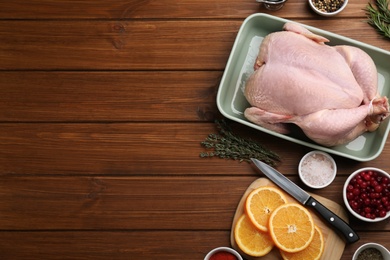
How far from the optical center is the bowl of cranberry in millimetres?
1688

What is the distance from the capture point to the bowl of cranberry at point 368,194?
169 centimetres

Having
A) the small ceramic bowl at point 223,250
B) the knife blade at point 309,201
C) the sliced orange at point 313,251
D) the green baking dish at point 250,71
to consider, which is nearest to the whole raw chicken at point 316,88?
the green baking dish at point 250,71

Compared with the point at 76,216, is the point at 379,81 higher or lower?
higher

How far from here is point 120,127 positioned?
1874mm

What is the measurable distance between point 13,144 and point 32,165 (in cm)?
10

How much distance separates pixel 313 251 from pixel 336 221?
0.38 feet

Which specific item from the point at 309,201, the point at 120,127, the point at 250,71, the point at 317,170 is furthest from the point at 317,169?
the point at 120,127

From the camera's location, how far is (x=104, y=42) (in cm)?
191

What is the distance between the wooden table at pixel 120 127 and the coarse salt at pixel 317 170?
1.9 inches

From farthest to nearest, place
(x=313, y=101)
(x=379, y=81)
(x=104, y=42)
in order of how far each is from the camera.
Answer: (x=104, y=42) < (x=379, y=81) < (x=313, y=101)

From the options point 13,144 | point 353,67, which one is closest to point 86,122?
point 13,144

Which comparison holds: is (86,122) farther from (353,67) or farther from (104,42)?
(353,67)

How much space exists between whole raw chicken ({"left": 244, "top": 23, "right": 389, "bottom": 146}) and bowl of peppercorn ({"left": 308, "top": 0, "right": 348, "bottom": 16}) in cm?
14

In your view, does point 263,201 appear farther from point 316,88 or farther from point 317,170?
point 316,88
